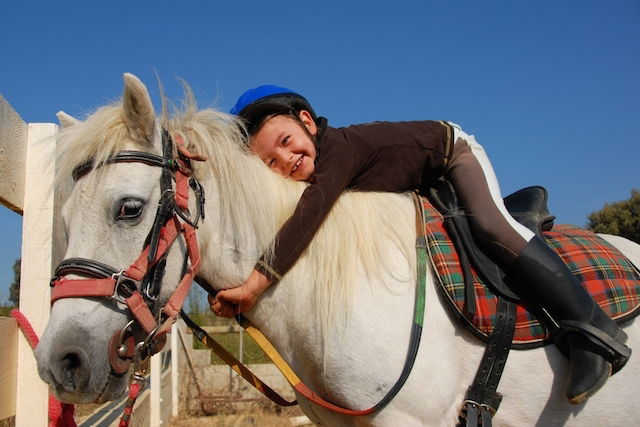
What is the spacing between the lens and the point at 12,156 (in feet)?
7.45

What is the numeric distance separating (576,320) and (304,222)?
4.00 ft

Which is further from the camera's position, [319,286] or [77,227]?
[319,286]

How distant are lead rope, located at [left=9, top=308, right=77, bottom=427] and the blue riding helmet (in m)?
1.40

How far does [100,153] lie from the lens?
2.08m

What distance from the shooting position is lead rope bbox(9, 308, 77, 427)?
7.40ft

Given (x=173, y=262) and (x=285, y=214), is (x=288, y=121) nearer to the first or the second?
(x=285, y=214)

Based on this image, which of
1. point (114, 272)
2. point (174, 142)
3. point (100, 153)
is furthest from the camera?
point (174, 142)

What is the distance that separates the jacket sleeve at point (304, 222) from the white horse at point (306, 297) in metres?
0.08

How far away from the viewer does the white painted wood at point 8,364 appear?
2.19 m

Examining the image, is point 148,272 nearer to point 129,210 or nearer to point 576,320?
point 129,210

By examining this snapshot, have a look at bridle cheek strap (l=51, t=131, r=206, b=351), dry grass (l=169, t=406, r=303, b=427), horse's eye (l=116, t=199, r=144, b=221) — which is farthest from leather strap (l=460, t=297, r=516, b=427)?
dry grass (l=169, t=406, r=303, b=427)

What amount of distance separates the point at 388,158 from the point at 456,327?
2.81 feet

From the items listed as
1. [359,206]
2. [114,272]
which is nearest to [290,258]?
[359,206]

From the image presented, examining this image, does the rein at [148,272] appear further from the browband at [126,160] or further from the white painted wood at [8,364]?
the white painted wood at [8,364]
